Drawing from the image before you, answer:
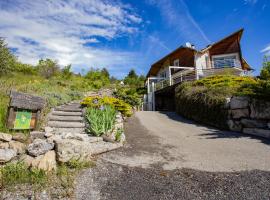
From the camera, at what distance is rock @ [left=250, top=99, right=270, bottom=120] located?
8.62 meters

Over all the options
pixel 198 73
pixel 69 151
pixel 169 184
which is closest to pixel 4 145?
pixel 69 151

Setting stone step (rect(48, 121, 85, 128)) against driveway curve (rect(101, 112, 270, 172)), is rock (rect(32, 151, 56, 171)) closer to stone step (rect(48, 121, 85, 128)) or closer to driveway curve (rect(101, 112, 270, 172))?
driveway curve (rect(101, 112, 270, 172))

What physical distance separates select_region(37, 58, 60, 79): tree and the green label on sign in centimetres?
1998

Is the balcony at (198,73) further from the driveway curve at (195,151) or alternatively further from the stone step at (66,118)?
the stone step at (66,118)

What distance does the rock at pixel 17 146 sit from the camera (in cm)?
526

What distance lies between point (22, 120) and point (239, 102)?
848 centimetres

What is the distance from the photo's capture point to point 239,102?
973cm

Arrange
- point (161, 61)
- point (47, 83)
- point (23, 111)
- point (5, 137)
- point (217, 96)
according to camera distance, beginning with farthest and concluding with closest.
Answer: point (161, 61)
point (47, 83)
point (217, 96)
point (23, 111)
point (5, 137)

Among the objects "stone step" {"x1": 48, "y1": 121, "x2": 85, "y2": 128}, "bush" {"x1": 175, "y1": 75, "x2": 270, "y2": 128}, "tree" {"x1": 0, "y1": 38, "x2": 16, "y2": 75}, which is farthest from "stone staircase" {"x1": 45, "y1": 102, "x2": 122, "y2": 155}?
"tree" {"x1": 0, "y1": 38, "x2": 16, "y2": 75}

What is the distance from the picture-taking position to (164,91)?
21.4 metres

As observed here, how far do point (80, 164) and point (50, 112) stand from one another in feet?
12.7

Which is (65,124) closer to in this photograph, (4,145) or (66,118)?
(66,118)

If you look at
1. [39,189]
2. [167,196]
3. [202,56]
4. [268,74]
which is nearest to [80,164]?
[39,189]

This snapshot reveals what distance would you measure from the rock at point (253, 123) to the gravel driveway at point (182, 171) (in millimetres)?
812
